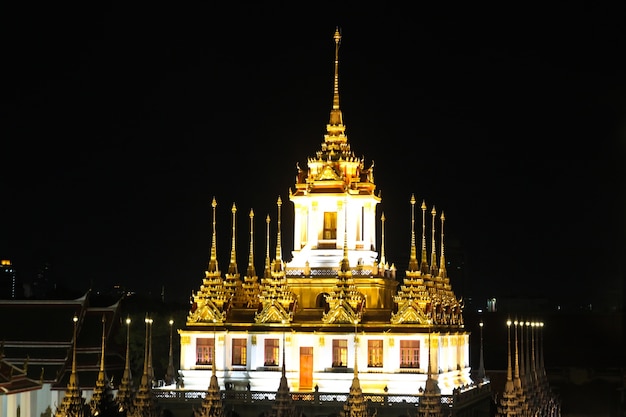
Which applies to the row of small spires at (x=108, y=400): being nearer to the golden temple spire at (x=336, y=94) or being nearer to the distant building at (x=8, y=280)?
the golden temple spire at (x=336, y=94)

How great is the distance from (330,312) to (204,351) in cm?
419

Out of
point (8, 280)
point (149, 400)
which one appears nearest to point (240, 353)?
point (149, 400)

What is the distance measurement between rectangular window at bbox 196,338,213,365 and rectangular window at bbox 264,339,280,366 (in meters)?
1.78

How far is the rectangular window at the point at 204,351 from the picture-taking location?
47.7 meters

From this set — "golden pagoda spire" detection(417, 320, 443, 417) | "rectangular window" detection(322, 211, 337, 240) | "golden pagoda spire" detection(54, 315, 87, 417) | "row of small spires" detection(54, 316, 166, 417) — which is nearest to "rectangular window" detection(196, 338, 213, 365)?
"row of small spires" detection(54, 316, 166, 417)

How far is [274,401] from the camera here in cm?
4284

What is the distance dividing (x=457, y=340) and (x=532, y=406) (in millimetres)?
3267

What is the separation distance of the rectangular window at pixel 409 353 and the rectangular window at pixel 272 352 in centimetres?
→ 395

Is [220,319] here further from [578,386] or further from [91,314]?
[578,386]

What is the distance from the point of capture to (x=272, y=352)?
155 ft

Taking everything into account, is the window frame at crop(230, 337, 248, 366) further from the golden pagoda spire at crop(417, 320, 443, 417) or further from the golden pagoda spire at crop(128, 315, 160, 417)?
the golden pagoda spire at crop(417, 320, 443, 417)

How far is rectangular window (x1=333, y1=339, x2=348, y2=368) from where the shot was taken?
153ft

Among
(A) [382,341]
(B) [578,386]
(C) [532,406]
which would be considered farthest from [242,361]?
(B) [578,386]

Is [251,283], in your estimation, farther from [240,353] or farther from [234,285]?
[240,353]
